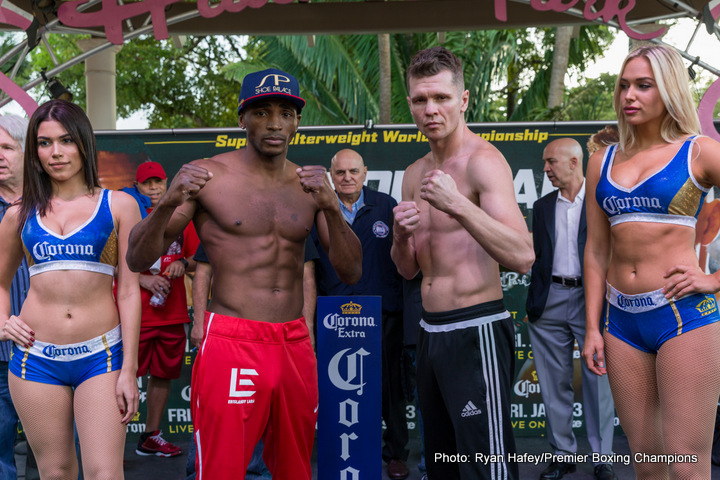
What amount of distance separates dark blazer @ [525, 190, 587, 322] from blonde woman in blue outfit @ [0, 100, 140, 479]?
2949 mm

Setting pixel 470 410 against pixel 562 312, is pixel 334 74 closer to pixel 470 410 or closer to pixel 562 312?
pixel 562 312

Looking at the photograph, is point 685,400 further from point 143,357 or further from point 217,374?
point 143,357

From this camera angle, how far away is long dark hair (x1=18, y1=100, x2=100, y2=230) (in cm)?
271

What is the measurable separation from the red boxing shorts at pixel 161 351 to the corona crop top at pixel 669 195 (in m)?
3.55

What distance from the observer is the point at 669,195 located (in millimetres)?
2516

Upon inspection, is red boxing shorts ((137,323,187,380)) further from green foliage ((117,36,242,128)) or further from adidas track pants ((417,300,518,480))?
green foliage ((117,36,242,128))

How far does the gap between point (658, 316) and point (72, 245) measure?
7.75ft

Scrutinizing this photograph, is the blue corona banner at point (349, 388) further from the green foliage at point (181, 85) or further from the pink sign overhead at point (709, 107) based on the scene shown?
the green foliage at point (181, 85)

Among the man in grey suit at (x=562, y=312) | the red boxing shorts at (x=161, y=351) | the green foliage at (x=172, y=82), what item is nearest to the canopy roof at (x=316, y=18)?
the man in grey suit at (x=562, y=312)

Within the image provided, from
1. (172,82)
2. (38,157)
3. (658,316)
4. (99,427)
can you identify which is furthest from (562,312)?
(172,82)

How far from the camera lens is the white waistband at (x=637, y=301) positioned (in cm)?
250

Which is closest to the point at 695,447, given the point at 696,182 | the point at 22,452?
the point at 696,182

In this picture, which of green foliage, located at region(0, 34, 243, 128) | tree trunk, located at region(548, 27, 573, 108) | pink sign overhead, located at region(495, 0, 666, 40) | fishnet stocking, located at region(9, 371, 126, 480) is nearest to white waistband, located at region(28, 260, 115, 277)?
fishnet stocking, located at region(9, 371, 126, 480)

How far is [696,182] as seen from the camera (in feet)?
8.33
